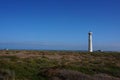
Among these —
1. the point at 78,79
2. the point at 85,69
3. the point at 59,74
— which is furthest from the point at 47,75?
the point at 85,69

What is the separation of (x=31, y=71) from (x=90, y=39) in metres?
57.2

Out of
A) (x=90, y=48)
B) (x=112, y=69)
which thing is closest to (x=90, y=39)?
(x=90, y=48)

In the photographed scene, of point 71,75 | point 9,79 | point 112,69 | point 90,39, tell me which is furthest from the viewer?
point 90,39

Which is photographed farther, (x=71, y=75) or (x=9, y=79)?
(x=71, y=75)

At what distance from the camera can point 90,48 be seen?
86312 mm

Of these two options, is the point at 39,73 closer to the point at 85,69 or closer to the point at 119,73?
the point at 85,69

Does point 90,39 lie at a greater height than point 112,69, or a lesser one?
greater

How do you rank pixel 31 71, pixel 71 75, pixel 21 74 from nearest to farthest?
pixel 71 75, pixel 21 74, pixel 31 71

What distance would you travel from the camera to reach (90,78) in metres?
25.3

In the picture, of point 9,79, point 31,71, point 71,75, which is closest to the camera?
point 9,79

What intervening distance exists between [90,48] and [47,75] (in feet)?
198

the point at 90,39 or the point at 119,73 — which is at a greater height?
the point at 90,39

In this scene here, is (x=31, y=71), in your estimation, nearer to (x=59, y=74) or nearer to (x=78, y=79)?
(x=59, y=74)

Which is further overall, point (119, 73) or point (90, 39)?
point (90, 39)
